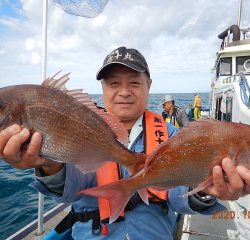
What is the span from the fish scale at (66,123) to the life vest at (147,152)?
0.59m

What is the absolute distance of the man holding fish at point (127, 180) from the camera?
171cm

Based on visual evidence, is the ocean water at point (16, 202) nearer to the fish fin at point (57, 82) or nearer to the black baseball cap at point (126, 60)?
the black baseball cap at point (126, 60)

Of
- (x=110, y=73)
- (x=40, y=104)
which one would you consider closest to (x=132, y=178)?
(x=40, y=104)

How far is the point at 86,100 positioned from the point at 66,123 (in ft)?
1.02

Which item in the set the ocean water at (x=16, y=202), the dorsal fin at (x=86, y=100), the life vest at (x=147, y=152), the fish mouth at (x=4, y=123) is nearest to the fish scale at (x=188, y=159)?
the dorsal fin at (x=86, y=100)

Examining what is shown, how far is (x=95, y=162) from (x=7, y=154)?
30.5 inches

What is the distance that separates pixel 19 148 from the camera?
1654 mm

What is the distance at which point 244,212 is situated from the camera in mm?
3646

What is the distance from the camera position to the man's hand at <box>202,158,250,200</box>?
5.47 ft

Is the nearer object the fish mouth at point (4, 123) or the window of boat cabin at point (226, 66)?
the fish mouth at point (4, 123)

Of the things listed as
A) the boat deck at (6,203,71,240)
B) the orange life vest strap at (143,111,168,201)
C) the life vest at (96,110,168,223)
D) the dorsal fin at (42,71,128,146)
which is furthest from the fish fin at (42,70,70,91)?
the boat deck at (6,203,71,240)

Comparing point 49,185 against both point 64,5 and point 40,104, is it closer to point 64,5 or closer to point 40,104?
point 40,104

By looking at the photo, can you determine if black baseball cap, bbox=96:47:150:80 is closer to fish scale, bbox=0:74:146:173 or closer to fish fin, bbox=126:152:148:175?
fish scale, bbox=0:74:146:173

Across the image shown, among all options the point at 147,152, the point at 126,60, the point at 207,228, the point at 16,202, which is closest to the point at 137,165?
the point at 147,152
